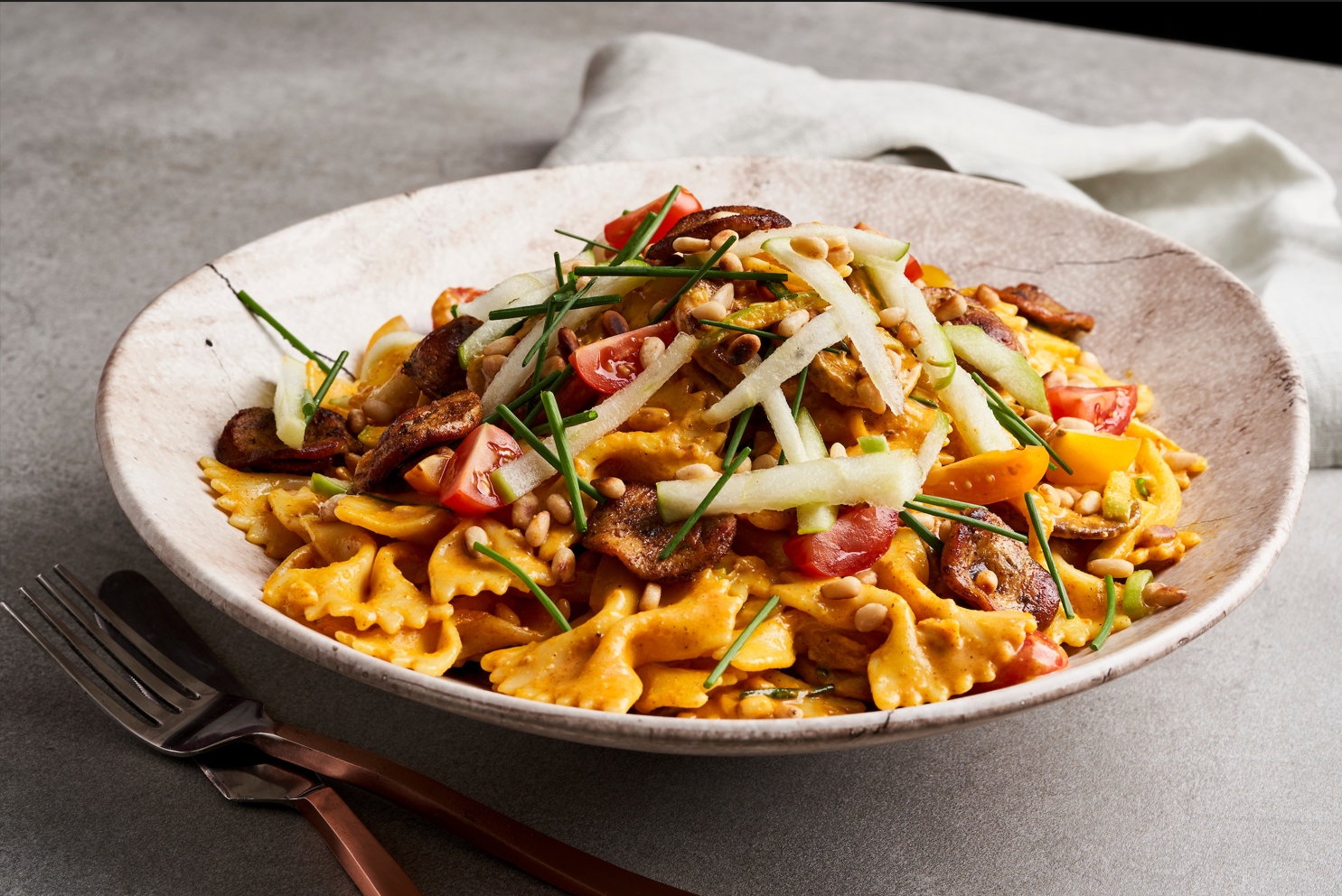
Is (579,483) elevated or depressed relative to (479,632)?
elevated

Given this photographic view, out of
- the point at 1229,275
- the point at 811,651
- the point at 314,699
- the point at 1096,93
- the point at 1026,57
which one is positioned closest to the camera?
the point at 811,651

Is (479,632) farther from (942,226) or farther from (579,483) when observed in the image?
(942,226)

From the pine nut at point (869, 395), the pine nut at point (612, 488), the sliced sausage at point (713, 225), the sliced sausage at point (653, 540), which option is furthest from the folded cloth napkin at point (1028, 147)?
the sliced sausage at point (653, 540)

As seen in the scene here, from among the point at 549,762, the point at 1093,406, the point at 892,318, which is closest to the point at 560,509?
the point at 549,762

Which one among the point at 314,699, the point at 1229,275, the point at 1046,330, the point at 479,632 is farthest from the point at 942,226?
the point at 314,699

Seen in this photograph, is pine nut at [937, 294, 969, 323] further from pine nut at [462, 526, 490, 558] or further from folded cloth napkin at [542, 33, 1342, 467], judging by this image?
folded cloth napkin at [542, 33, 1342, 467]

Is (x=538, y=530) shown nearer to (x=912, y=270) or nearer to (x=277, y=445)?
(x=277, y=445)

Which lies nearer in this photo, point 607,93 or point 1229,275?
point 1229,275
